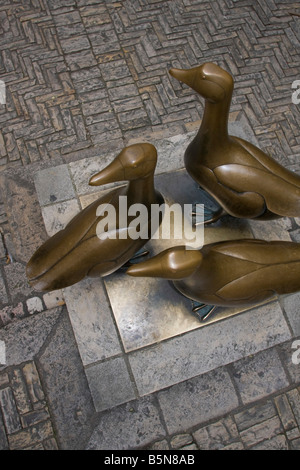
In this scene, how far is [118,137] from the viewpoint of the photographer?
11.9 ft

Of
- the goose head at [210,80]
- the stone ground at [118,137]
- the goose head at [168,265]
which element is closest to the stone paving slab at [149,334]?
the stone ground at [118,137]

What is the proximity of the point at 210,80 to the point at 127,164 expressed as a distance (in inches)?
23.3

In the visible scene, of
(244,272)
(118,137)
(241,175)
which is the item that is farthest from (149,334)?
(118,137)

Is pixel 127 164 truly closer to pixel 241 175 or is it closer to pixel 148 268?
pixel 148 268

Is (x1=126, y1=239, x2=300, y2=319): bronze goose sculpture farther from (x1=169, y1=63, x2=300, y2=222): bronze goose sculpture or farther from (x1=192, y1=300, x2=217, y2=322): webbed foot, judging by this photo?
(x1=192, y1=300, x2=217, y2=322): webbed foot

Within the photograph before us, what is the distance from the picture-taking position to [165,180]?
3.01 m

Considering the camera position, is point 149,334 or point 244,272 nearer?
point 244,272

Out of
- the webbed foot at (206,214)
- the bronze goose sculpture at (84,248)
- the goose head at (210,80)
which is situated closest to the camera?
the goose head at (210,80)

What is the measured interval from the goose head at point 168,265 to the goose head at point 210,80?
81 centimetres

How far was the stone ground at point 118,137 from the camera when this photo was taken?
294 cm

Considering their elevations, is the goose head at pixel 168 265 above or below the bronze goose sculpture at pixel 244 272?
above

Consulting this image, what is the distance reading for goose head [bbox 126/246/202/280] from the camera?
184cm

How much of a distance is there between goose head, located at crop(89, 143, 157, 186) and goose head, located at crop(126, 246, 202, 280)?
431mm

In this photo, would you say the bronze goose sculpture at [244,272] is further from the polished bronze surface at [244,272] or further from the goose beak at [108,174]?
the goose beak at [108,174]
